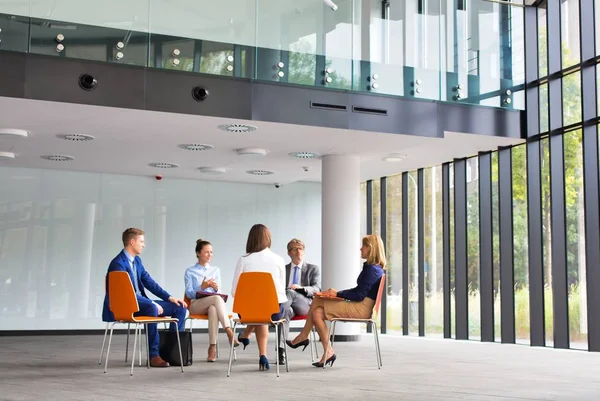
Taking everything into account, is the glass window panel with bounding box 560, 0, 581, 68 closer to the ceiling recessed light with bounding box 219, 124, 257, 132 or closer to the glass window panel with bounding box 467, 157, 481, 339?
the glass window panel with bounding box 467, 157, 481, 339

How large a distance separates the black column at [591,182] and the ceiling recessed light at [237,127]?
4503mm

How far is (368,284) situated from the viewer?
761cm

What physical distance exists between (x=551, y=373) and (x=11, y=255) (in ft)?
32.0

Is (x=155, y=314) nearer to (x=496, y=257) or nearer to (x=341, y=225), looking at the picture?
(x=341, y=225)

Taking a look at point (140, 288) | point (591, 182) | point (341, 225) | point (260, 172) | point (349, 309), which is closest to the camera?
point (349, 309)

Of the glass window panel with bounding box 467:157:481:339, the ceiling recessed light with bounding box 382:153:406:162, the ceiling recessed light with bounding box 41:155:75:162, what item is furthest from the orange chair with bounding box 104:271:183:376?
the glass window panel with bounding box 467:157:481:339

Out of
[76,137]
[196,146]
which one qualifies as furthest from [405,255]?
[76,137]

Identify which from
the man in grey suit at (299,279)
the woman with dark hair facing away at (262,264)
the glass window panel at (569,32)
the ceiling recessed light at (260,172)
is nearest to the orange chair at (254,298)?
the woman with dark hair facing away at (262,264)

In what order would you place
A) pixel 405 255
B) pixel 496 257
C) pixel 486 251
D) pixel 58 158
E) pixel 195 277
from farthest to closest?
pixel 405 255
pixel 58 158
pixel 486 251
pixel 496 257
pixel 195 277

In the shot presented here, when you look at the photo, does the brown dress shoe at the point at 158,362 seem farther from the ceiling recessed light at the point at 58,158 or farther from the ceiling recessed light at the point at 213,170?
the ceiling recessed light at the point at 213,170

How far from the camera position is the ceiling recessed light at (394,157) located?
12633mm

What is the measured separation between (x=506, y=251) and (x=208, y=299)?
5774 millimetres

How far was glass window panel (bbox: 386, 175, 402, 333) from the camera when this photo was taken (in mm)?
14961

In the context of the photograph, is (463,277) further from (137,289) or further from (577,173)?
(137,289)
